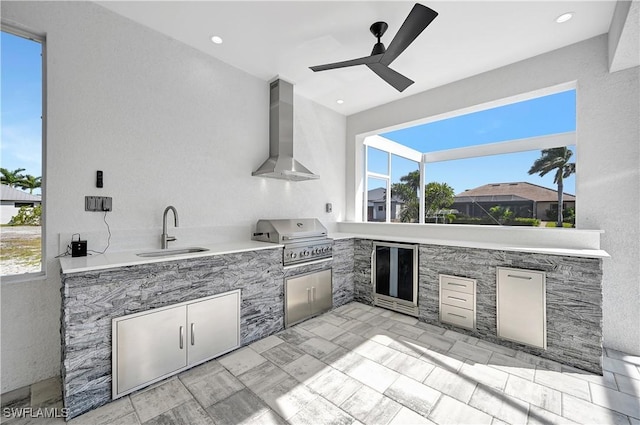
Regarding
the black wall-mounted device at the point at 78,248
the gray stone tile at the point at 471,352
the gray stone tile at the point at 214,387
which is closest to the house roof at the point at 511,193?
the gray stone tile at the point at 471,352

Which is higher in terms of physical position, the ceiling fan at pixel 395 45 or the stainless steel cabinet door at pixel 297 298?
the ceiling fan at pixel 395 45

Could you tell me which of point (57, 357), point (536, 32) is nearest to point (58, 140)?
point (57, 357)

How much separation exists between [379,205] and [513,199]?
215cm

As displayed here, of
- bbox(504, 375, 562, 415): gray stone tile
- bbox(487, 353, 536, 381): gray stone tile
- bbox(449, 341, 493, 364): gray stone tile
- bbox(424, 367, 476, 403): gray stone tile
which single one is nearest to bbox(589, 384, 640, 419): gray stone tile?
bbox(504, 375, 562, 415): gray stone tile

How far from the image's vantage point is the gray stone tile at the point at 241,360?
7.04ft

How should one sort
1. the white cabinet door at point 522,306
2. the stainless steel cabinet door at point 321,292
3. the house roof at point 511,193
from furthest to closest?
the house roof at point 511,193 < the stainless steel cabinet door at point 321,292 < the white cabinet door at point 522,306

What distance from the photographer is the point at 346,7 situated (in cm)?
218

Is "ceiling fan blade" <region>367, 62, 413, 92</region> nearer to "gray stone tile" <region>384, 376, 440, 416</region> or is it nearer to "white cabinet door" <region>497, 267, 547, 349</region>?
"white cabinet door" <region>497, 267, 547, 349</region>

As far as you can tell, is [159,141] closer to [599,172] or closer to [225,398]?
[225,398]

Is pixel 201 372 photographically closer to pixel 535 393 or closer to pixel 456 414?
pixel 456 414

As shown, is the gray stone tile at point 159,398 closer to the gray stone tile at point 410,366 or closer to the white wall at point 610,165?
the gray stone tile at point 410,366

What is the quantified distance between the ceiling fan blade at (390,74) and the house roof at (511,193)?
8.95 ft

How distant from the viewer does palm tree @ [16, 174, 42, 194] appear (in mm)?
1987

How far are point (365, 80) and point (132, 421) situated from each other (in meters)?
3.91
